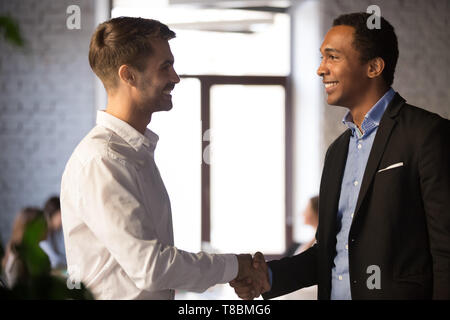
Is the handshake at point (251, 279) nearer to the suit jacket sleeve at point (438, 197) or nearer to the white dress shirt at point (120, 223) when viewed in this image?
the white dress shirt at point (120, 223)

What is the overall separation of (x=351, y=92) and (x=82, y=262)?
98cm

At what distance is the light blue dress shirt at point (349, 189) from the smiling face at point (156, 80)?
23.4 inches

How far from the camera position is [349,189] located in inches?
65.1

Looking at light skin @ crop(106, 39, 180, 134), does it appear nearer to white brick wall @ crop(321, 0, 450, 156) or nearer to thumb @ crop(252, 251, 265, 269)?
thumb @ crop(252, 251, 265, 269)

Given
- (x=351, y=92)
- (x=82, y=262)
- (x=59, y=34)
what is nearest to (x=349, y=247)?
(x=351, y=92)

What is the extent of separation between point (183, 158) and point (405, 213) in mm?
4177

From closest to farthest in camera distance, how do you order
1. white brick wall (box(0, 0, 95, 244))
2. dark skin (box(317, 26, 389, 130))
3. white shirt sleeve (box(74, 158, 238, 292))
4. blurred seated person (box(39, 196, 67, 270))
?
white shirt sleeve (box(74, 158, 238, 292)) < dark skin (box(317, 26, 389, 130)) < blurred seated person (box(39, 196, 67, 270)) < white brick wall (box(0, 0, 95, 244))

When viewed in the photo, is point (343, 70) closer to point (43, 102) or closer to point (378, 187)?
point (378, 187)

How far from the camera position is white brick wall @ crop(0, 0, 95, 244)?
4902 millimetres

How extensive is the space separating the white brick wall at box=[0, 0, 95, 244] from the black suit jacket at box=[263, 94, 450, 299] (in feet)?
12.4

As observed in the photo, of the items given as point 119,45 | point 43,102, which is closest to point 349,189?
point 119,45

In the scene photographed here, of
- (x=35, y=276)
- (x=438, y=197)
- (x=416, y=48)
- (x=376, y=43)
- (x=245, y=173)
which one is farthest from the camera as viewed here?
(x=245, y=173)

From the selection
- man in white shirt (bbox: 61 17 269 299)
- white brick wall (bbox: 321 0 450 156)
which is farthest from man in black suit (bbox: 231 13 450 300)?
white brick wall (bbox: 321 0 450 156)

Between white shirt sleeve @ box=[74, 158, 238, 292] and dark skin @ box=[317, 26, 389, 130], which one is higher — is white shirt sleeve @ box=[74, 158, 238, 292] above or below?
below
